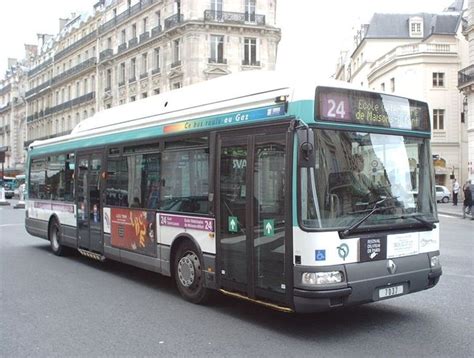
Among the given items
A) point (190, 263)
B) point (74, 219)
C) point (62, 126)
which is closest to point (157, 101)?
point (190, 263)

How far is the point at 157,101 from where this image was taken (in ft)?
28.9

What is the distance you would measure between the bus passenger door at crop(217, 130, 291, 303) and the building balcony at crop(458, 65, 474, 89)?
33542 mm

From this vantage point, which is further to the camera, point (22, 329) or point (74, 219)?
point (74, 219)

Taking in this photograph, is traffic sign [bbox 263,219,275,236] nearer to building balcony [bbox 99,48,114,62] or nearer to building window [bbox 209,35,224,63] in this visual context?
building window [bbox 209,35,224,63]

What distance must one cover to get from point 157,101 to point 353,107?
3.89 metres

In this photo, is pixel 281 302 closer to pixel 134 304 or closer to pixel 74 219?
pixel 134 304

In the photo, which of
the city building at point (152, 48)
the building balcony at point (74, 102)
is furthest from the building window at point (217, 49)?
the building balcony at point (74, 102)

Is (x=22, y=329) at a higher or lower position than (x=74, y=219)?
lower

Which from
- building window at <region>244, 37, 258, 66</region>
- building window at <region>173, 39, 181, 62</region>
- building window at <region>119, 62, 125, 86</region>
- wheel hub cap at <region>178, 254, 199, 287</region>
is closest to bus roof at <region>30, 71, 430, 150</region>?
wheel hub cap at <region>178, 254, 199, 287</region>

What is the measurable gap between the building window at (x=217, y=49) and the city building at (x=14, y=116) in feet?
169

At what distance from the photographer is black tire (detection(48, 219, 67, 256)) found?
39.2 ft

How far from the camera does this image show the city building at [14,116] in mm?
89750

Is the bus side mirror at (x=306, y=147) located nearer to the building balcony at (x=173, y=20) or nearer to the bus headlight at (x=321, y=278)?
the bus headlight at (x=321, y=278)

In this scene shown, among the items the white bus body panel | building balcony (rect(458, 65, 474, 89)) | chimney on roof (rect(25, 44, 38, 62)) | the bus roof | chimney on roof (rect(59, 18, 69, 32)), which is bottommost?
the white bus body panel
